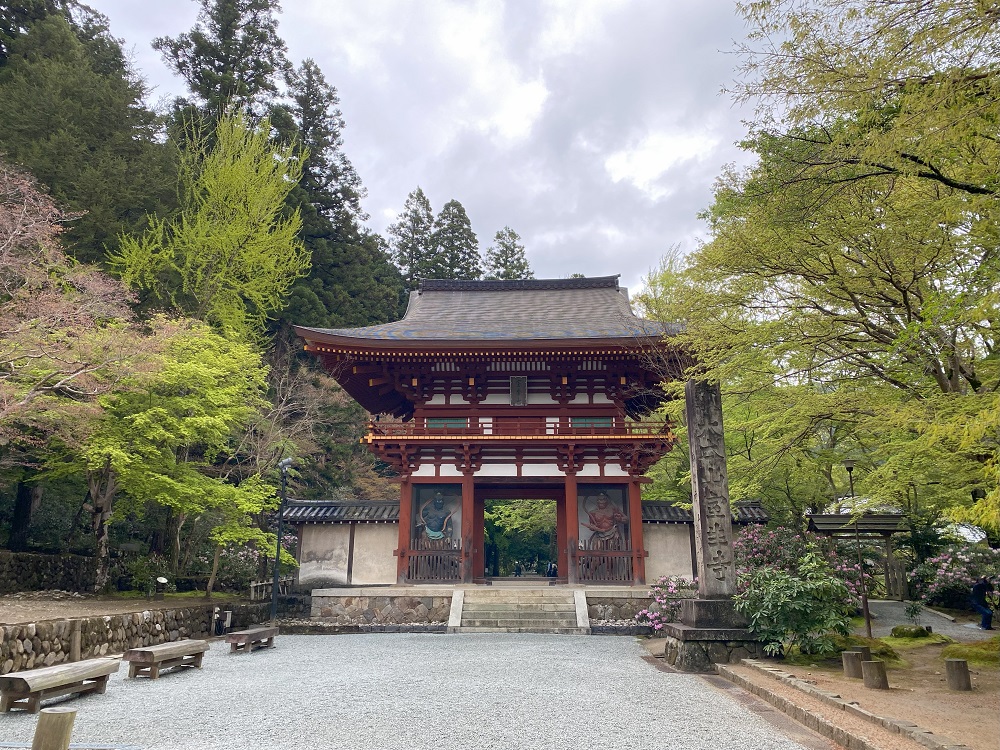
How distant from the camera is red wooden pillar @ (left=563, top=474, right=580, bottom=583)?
1582 centimetres

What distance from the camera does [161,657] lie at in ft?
25.1

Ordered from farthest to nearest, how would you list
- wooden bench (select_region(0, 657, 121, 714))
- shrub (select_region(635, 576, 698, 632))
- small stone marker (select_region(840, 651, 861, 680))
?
shrub (select_region(635, 576, 698, 632)), small stone marker (select_region(840, 651, 861, 680)), wooden bench (select_region(0, 657, 121, 714))

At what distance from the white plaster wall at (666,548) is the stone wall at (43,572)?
13401mm

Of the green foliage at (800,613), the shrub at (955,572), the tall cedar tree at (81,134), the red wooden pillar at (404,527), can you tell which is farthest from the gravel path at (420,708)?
the tall cedar tree at (81,134)

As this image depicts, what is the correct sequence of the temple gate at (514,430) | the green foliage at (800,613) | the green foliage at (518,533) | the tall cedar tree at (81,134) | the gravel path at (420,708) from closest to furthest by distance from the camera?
the gravel path at (420,708) → the green foliage at (800,613) → the temple gate at (514,430) → the tall cedar tree at (81,134) → the green foliage at (518,533)

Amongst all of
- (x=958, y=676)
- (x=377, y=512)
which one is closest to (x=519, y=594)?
(x=377, y=512)

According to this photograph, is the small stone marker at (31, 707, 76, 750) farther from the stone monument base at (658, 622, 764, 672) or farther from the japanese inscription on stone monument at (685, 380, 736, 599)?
the japanese inscription on stone monument at (685, 380, 736, 599)

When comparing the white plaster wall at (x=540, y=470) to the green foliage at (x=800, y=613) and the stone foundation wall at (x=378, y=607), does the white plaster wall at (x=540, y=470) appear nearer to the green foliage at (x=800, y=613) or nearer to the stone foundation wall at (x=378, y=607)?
the stone foundation wall at (x=378, y=607)

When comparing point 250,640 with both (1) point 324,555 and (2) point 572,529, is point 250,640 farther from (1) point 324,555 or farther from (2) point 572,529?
(2) point 572,529

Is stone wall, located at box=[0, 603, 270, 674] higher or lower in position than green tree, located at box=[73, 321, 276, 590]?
lower

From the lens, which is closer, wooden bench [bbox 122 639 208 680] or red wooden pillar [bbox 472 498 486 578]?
wooden bench [bbox 122 639 208 680]

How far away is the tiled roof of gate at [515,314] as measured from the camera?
16281mm

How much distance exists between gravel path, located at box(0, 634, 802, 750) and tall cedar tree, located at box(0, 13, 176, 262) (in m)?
16.5

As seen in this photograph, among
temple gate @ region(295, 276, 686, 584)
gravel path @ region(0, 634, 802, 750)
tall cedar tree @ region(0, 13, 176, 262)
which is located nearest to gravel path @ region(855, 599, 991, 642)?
temple gate @ region(295, 276, 686, 584)
